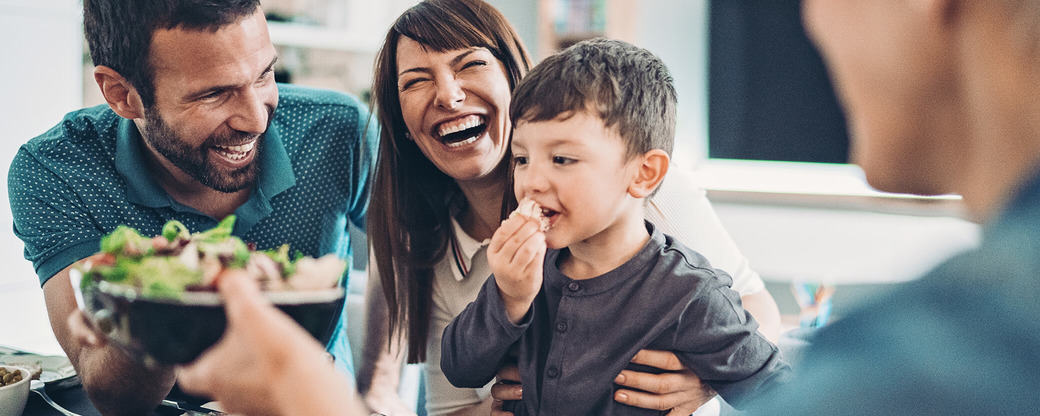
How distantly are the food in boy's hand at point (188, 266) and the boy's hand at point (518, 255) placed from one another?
0.27 meters

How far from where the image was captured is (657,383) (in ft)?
3.60

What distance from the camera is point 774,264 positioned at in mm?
4246

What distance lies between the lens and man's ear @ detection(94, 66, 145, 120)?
146 cm

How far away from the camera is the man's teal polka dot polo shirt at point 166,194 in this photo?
145 centimetres

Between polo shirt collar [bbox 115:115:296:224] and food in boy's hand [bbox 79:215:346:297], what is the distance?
2.30 ft

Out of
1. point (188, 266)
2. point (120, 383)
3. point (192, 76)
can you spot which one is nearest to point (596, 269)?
point (188, 266)

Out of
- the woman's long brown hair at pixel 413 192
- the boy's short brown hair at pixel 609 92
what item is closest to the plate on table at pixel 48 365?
the woman's long brown hair at pixel 413 192

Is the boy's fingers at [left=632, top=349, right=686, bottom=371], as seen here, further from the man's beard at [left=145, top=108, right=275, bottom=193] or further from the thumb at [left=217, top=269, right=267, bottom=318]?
the man's beard at [left=145, top=108, right=275, bottom=193]

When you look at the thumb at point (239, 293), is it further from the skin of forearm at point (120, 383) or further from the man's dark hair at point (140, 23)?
the man's dark hair at point (140, 23)

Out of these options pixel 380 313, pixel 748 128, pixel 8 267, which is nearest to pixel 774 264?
pixel 748 128

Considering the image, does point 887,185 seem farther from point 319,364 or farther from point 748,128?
point 748,128

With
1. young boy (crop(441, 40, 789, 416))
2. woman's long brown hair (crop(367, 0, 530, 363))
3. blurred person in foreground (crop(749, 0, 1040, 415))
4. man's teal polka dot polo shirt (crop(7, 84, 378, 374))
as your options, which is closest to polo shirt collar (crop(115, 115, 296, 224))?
man's teal polka dot polo shirt (crop(7, 84, 378, 374))

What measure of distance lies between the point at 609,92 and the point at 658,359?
0.41 meters

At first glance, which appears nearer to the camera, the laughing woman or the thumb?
the thumb
